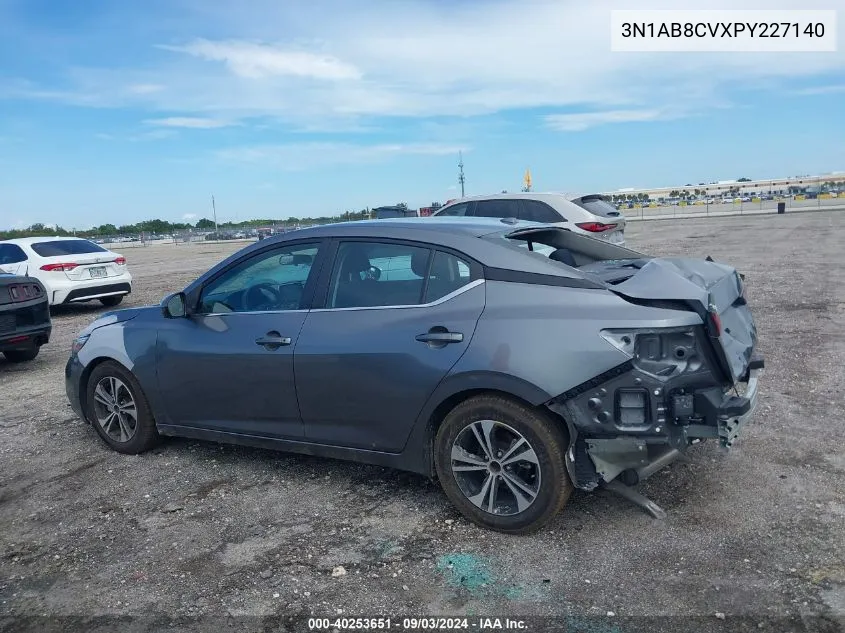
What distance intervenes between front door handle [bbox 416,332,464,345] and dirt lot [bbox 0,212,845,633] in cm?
101

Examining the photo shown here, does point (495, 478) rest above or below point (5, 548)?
above

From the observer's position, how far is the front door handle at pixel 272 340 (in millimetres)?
4422

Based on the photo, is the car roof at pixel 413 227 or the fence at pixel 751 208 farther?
the fence at pixel 751 208

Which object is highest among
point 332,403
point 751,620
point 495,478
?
point 332,403

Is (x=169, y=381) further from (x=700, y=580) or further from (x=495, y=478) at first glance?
(x=700, y=580)

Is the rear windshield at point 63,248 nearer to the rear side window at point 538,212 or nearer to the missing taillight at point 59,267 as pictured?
the missing taillight at point 59,267

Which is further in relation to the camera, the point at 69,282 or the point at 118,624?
the point at 69,282

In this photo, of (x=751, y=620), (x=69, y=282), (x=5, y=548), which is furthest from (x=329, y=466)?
(x=69, y=282)

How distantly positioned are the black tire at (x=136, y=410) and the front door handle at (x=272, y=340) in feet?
4.09

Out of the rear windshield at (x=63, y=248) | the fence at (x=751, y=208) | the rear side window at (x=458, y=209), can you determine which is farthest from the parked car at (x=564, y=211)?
the fence at (x=751, y=208)

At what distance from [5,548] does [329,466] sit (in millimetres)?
1916

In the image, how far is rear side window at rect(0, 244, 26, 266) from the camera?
42.8 feet

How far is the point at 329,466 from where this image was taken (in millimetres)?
5008

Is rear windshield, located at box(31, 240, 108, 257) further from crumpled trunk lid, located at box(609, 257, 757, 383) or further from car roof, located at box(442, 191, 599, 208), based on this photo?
crumpled trunk lid, located at box(609, 257, 757, 383)
